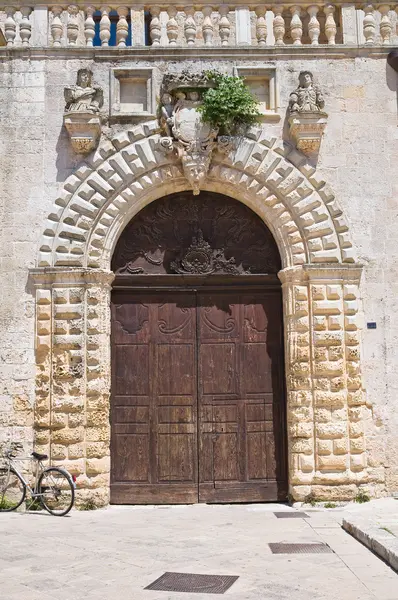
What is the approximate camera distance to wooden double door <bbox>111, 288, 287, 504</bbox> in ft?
31.2

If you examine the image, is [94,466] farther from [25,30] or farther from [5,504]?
[25,30]

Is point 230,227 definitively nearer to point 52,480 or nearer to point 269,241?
point 269,241

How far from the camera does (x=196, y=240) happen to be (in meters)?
9.91

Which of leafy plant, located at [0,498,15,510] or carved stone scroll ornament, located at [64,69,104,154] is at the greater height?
carved stone scroll ornament, located at [64,69,104,154]

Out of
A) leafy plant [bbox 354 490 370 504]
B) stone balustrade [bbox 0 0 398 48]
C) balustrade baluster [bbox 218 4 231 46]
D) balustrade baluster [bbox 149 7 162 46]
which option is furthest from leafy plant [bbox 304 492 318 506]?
balustrade baluster [bbox 149 7 162 46]

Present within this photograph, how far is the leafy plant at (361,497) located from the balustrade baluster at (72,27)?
282 inches

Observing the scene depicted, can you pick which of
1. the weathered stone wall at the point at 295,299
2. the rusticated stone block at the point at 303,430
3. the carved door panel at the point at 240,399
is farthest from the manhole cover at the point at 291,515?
the rusticated stone block at the point at 303,430

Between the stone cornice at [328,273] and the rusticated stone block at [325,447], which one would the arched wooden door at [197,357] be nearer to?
the stone cornice at [328,273]

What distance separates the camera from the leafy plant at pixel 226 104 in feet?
31.2

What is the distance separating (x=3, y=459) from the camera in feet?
30.1

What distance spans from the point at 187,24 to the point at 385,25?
279 centimetres

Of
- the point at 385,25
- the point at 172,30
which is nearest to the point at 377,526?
the point at 385,25

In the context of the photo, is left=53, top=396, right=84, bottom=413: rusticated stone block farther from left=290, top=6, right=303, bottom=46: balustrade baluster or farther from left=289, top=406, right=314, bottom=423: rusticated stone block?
left=290, top=6, right=303, bottom=46: balustrade baluster

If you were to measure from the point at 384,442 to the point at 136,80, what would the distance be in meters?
5.94
